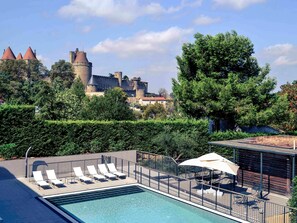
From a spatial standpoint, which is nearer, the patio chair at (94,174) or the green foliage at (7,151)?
the patio chair at (94,174)

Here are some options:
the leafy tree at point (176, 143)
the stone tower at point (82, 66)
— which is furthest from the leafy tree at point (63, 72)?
the leafy tree at point (176, 143)

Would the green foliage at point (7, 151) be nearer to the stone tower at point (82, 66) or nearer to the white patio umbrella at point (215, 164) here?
the white patio umbrella at point (215, 164)

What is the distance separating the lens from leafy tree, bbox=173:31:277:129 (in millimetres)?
28328

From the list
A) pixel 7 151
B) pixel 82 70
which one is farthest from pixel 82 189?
pixel 82 70

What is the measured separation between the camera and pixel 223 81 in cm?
2970

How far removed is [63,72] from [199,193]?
7775 cm

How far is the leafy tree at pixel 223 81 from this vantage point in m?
28.3

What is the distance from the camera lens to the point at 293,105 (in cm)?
3500

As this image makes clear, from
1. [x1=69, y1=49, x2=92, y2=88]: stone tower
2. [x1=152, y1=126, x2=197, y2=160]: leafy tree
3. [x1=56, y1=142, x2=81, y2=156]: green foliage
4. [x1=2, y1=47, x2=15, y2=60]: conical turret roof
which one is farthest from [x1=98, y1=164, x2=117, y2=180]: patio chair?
[x1=69, y1=49, x2=92, y2=88]: stone tower

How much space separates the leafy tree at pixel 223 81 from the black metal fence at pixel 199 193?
32.8 feet

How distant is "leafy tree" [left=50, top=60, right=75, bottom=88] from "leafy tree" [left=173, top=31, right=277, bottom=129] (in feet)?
199

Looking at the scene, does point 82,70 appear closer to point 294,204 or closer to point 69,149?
point 69,149

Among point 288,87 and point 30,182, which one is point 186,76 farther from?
point 30,182

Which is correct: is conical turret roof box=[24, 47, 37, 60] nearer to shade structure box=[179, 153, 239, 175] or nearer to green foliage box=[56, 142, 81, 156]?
green foliage box=[56, 142, 81, 156]
